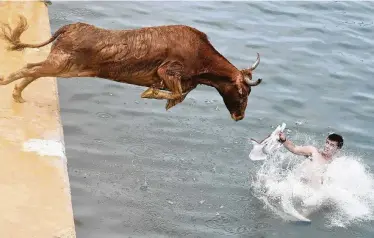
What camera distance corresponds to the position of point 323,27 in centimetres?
1436

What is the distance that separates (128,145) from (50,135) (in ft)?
6.30

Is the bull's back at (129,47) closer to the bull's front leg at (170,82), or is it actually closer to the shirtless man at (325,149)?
the bull's front leg at (170,82)

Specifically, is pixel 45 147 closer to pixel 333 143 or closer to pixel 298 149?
pixel 298 149

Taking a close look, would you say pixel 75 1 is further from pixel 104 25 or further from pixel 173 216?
pixel 173 216

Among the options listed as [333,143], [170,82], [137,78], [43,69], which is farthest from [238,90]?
[43,69]

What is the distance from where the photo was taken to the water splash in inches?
339

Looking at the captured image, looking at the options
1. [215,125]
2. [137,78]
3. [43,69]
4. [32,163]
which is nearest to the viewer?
[32,163]

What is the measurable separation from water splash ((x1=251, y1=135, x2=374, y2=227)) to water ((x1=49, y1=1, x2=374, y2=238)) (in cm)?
4

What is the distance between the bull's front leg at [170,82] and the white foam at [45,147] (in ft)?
3.43

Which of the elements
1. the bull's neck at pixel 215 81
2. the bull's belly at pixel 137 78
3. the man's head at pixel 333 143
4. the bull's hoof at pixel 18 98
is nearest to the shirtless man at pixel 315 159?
the man's head at pixel 333 143

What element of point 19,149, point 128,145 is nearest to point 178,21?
point 128,145

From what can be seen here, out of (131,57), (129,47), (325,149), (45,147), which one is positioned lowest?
(325,149)

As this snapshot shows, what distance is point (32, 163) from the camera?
6.79 meters

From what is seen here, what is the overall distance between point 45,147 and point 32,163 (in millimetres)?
387
